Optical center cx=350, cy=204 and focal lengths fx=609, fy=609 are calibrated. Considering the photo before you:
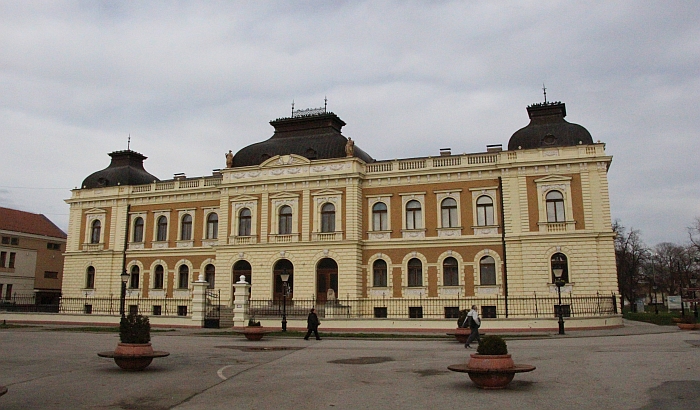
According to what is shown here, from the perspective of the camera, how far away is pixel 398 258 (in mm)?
37656

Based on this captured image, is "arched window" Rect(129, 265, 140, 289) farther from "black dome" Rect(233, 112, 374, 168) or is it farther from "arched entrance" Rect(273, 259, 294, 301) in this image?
"arched entrance" Rect(273, 259, 294, 301)

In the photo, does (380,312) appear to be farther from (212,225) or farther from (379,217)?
(212,225)

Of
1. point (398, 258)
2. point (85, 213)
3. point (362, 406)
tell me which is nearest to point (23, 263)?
point (85, 213)

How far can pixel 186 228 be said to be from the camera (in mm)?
44219

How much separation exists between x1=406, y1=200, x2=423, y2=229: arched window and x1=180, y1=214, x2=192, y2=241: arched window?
1624cm

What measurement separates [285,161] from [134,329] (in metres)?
26.9

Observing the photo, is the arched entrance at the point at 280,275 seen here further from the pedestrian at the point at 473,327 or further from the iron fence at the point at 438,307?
the pedestrian at the point at 473,327

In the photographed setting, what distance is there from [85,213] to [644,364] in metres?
43.0

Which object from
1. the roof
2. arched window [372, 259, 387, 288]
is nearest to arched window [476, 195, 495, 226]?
arched window [372, 259, 387, 288]

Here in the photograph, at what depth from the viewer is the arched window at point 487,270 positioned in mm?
35750

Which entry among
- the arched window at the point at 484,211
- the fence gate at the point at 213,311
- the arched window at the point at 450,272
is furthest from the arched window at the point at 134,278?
the arched window at the point at 484,211

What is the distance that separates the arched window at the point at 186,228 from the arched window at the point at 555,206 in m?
24.6

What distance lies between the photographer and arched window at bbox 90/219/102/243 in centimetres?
4656

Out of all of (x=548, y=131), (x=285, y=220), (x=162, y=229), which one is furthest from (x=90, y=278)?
(x=548, y=131)
